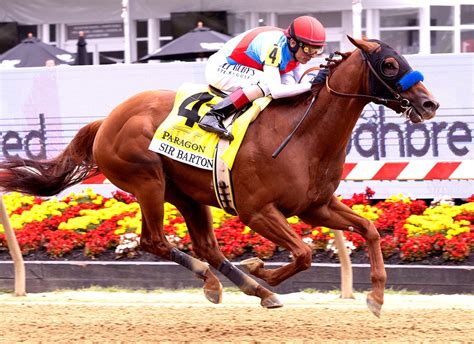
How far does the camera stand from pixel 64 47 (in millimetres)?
21672

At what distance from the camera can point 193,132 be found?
773 centimetres

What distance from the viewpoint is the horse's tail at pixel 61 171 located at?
8.71m

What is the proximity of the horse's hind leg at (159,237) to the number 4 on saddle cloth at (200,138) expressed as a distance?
30cm

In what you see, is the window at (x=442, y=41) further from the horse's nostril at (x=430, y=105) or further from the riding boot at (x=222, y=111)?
the horse's nostril at (x=430, y=105)

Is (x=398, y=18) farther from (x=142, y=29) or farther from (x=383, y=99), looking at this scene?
(x=383, y=99)

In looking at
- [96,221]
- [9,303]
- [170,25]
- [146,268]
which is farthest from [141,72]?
[170,25]

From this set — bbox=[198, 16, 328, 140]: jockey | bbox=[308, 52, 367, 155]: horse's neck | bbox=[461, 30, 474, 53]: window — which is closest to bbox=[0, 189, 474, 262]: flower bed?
bbox=[198, 16, 328, 140]: jockey

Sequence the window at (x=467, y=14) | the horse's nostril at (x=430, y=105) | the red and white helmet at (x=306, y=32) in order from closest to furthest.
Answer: the horse's nostril at (x=430, y=105)
the red and white helmet at (x=306, y=32)
the window at (x=467, y=14)

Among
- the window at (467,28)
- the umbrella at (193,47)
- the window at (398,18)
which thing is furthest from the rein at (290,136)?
the window at (467,28)

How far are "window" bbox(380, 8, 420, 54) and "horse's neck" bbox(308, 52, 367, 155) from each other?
42.6ft

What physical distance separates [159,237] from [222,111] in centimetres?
108

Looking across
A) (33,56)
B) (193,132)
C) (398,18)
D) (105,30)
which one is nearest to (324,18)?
(398,18)

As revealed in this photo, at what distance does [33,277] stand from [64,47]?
12528 millimetres

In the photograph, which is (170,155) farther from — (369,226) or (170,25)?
(170,25)
